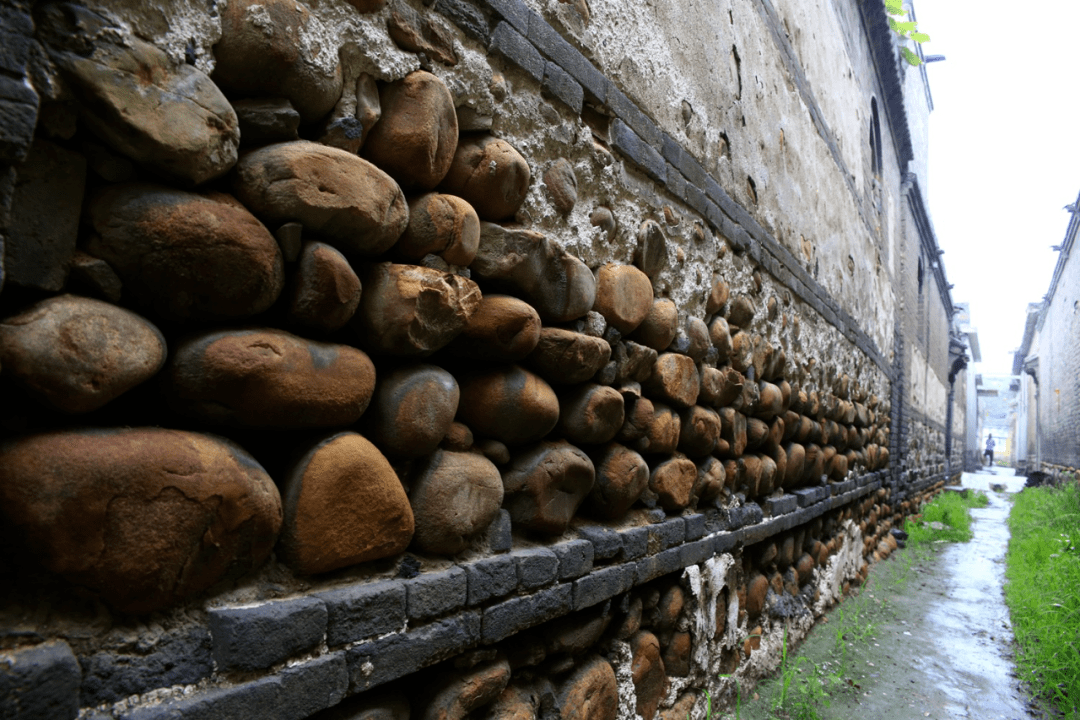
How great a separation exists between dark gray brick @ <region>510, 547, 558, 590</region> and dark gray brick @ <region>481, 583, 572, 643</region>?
0.08 ft

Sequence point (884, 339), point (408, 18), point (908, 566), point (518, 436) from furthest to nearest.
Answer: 1. point (884, 339)
2. point (908, 566)
3. point (518, 436)
4. point (408, 18)

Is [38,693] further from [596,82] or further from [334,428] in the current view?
[596,82]

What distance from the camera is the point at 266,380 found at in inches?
34.5

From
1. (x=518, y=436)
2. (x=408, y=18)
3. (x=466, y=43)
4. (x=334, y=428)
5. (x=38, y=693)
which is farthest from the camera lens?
→ (x=518, y=436)

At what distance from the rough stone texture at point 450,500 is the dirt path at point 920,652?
2.10 meters

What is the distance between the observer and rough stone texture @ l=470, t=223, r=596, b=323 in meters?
1.33

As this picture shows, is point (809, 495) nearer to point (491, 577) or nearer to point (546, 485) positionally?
point (546, 485)

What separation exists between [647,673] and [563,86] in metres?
1.68

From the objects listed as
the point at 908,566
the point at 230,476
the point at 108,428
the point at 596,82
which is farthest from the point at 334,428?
the point at 908,566

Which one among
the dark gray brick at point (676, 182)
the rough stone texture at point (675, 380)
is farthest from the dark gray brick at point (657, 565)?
the dark gray brick at point (676, 182)

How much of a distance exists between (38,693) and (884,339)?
7.40 metres

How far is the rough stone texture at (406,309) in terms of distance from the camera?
1067 millimetres

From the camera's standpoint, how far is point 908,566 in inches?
228

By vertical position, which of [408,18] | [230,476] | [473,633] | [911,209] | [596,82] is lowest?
[473,633]
